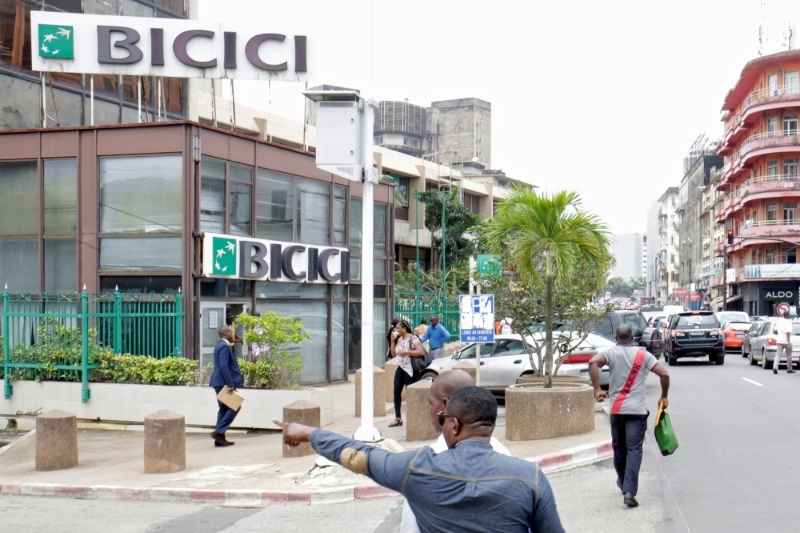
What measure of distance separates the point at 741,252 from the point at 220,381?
219 feet

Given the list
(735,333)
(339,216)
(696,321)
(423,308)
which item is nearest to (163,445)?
(339,216)

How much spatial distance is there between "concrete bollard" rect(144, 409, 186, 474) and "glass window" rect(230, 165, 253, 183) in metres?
7.98

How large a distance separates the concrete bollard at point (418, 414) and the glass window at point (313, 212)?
28.6 feet

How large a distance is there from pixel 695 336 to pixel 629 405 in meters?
22.1

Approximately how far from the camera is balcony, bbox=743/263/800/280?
6412 centimetres

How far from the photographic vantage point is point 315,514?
9.06 metres

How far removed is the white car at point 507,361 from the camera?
57.9 feet

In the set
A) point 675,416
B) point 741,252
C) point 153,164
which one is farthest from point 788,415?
point 741,252

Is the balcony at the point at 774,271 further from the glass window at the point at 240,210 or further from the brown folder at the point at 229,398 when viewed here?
the brown folder at the point at 229,398

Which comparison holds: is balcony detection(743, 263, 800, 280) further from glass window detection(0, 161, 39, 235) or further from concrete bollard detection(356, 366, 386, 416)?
glass window detection(0, 161, 39, 235)

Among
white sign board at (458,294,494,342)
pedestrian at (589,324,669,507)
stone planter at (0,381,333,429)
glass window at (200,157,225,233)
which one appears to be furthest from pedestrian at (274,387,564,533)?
glass window at (200,157,225,233)

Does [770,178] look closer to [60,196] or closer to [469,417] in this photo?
[60,196]

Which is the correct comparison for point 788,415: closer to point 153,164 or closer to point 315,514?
point 315,514

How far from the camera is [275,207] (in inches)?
779
